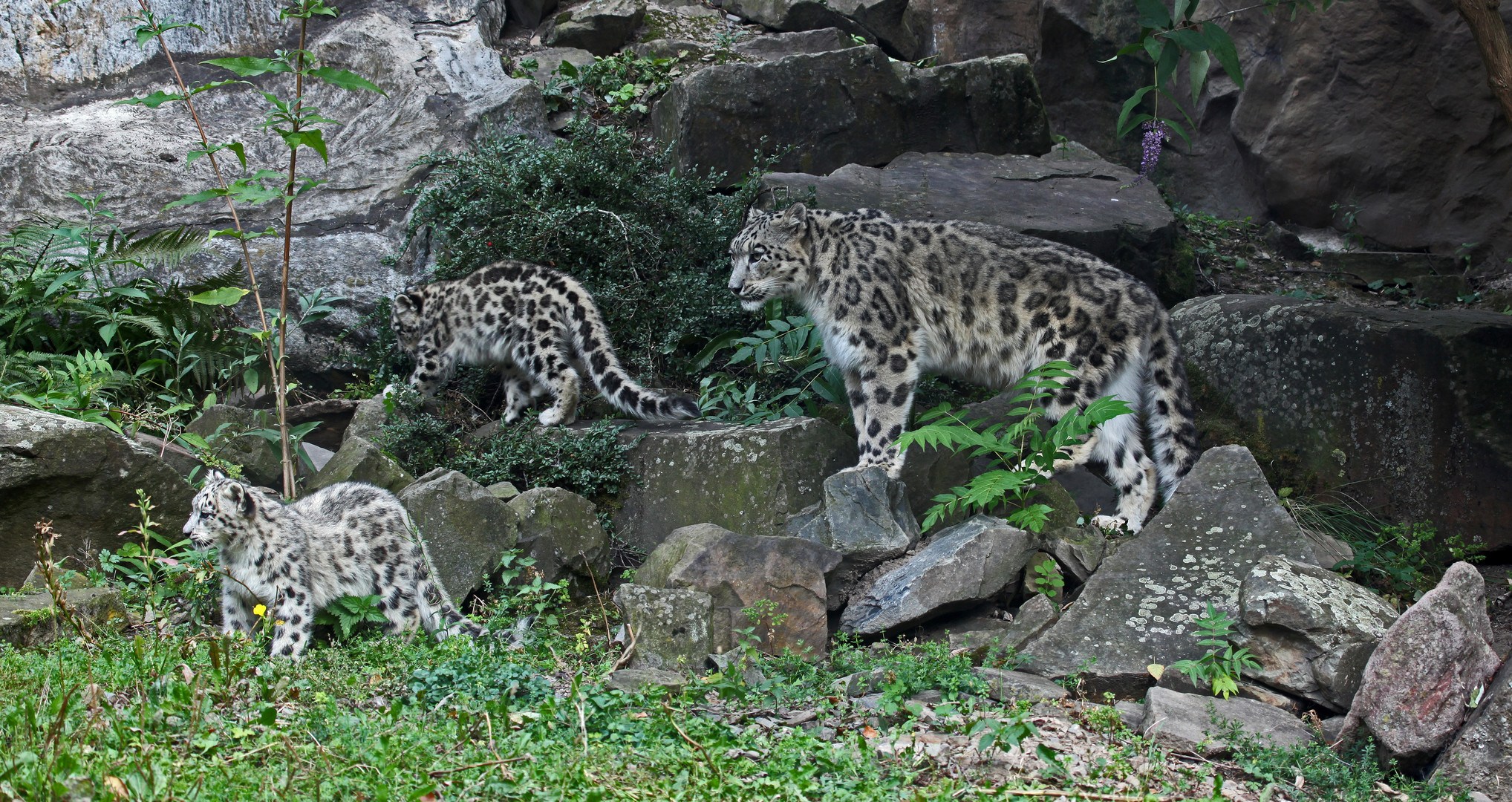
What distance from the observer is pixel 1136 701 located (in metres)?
5.71

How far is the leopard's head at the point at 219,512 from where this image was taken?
229 inches

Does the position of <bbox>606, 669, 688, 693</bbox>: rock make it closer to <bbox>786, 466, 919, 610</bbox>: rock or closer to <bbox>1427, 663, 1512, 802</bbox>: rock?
<bbox>786, 466, 919, 610</bbox>: rock

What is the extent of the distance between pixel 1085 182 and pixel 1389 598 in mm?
6016

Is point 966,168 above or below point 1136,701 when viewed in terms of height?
above

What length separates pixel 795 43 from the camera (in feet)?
46.9

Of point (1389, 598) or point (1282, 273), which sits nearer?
point (1389, 598)

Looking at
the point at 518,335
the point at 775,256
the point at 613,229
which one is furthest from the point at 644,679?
the point at 613,229

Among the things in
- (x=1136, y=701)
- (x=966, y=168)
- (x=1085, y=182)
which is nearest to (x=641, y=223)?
(x=966, y=168)

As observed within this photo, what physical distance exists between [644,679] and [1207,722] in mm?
2510

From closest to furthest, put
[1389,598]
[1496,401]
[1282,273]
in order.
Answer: [1389,598], [1496,401], [1282,273]

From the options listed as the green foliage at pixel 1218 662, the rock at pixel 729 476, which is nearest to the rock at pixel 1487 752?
the green foliage at pixel 1218 662

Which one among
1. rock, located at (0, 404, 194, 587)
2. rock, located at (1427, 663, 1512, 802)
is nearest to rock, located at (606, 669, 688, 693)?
rock, located at (1427, 663, 1512, 802)

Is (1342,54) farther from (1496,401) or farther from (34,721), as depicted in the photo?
(34,721)

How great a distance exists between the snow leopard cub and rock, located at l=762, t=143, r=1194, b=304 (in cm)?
520
